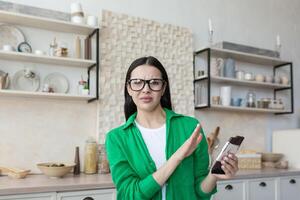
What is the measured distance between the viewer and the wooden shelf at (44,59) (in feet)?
8.05

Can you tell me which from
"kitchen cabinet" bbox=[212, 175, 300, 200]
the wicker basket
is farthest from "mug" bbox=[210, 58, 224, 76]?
"kitchen cabinet" bbox=[212, 175, 300, 200]

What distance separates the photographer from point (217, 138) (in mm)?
3391

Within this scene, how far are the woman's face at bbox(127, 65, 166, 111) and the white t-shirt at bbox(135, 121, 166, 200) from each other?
3.4 inches

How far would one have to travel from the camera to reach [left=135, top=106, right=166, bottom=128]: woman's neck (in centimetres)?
130

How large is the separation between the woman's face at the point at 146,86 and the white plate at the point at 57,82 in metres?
1.63

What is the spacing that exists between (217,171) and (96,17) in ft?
6.90

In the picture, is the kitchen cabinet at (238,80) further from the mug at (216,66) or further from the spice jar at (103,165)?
the spice jar at (103,165)

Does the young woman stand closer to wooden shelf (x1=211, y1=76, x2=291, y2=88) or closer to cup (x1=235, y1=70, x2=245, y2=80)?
wooden shelf (x1=211, y1=76, x2=291, y2=88)

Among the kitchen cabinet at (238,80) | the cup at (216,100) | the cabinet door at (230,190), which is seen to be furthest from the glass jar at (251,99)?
the cabinet door at (230,190)

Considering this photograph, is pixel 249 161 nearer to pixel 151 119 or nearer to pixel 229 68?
pixel 229 68

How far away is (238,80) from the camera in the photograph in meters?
3.43

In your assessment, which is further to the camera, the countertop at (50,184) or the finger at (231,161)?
the countertop at (50,184)

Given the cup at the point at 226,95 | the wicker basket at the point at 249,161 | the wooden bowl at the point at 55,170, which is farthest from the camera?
the cup at the point at 226,95

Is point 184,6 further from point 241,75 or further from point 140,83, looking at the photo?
point 140,83
